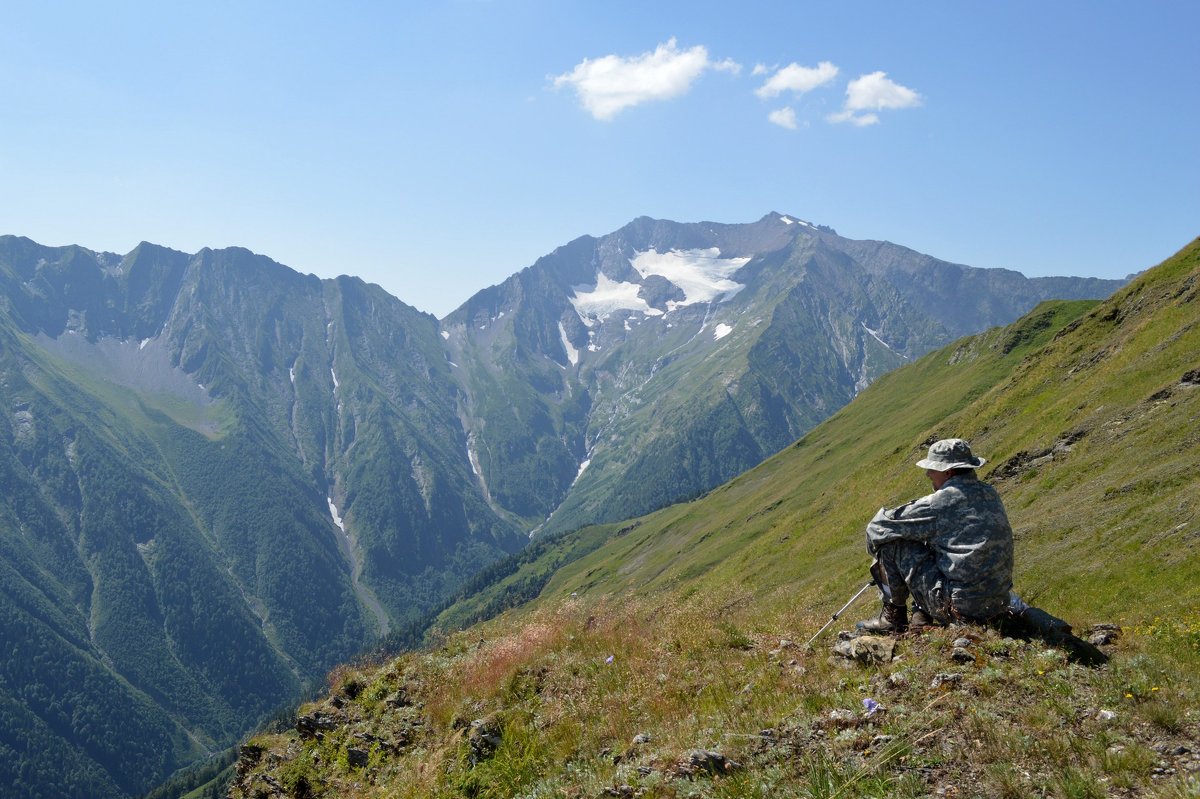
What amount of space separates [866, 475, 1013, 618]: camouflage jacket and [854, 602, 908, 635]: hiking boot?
3.39 ft

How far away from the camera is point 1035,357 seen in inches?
2216

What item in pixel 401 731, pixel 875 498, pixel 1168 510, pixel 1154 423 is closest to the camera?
pixel 401 731

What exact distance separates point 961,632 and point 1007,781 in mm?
3941

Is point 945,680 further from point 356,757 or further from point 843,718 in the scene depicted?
point 356,757

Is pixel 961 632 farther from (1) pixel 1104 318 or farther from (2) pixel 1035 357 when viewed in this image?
(2) pixel 1035 357

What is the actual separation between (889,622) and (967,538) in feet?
6.21

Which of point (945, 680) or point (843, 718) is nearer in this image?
point (843, 718)

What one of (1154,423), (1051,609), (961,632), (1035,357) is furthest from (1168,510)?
(1035,357)

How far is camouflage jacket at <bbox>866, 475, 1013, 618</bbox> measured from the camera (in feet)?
34.0

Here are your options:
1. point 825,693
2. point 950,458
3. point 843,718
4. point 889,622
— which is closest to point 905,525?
point 950,458

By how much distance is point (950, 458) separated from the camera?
1110 centimetres

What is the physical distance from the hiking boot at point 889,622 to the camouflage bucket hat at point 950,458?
A: 7.78ft

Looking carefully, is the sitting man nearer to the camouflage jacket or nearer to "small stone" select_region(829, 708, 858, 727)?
the camouflage jacket

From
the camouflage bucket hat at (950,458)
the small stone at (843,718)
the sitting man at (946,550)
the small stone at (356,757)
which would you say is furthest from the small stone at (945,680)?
the small stone at (356,757)
